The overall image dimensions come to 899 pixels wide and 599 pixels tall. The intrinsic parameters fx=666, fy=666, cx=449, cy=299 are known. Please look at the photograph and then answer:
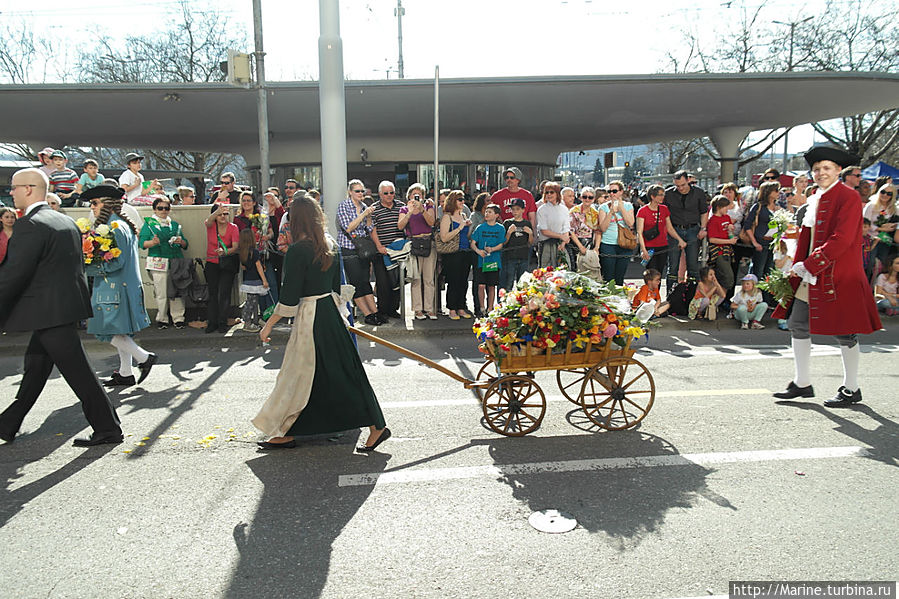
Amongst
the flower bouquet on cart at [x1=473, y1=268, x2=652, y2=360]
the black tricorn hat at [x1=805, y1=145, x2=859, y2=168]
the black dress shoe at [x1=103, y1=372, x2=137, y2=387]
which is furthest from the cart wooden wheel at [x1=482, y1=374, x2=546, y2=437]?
the black dress shoe at [x1=103, y1=372, x2=137, y2=387]

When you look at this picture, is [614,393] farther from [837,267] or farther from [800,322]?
[837,267]

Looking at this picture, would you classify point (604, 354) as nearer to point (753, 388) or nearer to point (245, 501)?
point (753, 388)

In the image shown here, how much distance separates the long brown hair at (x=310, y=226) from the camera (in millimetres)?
4957

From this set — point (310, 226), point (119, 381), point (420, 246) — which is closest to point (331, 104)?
point (420, 246)

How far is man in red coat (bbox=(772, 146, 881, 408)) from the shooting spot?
233 inches

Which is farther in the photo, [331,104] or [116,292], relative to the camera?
[331,104]

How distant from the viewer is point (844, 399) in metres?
6.12

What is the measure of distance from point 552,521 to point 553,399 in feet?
8.21

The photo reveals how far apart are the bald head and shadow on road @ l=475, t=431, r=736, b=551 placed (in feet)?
13.4

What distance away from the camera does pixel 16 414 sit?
5.45 meters

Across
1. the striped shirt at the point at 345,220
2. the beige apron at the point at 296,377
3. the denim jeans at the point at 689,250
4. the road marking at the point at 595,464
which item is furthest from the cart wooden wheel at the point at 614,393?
the denim jeans at the point at 689,250

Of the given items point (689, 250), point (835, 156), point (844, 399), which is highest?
point (835, 156)

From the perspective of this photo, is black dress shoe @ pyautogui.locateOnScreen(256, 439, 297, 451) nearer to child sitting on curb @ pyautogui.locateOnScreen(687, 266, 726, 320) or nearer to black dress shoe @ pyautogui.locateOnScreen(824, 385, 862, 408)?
black dress shoe @ pyautogui.locateOnScreen(824, 385, 862, 408)

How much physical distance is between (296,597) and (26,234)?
363 cm
